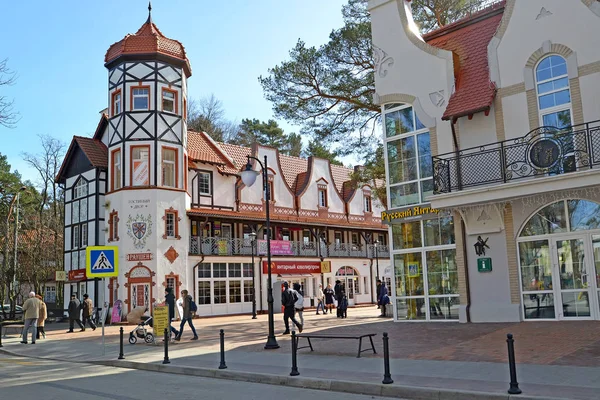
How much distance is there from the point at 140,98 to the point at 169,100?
1.59m

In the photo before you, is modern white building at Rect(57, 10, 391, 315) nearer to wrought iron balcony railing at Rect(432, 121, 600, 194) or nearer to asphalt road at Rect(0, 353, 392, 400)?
wrought iron balcony railing at Rect(432, 121, 600, 194)

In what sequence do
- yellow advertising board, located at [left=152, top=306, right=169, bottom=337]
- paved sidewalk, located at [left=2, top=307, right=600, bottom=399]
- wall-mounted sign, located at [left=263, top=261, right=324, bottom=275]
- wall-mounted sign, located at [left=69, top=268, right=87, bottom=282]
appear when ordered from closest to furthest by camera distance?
paved sidewalk, located at [left=2, top=307, right=600, bottom=399] < yellow advertising board, located at [left=152, top=306, right=169, bottom=337] < wall-mounted sign, located at [left=69, top=268, right=87, bottom=282] < wall-mounted sign, located at [left=263, top=261, right=324, bottom=275]

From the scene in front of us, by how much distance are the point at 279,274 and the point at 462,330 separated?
22.0 meters

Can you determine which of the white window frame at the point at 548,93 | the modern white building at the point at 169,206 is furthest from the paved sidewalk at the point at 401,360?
the modern white building at the point at 169,206

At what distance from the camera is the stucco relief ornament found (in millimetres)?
20172

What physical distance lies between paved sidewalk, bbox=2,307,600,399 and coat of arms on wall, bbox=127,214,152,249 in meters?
11.0

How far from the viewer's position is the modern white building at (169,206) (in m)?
30.7

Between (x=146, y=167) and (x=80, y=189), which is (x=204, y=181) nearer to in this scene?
(x=146, y=167)

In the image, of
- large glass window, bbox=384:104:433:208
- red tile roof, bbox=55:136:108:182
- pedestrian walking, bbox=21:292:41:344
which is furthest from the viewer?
red tile roof, bbox=55:136:108:182

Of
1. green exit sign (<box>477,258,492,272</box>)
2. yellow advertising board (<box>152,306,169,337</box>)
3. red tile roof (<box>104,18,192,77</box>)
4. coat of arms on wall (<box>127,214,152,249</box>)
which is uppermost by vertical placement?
red tile roof (<box>104,18,192,77</box>)

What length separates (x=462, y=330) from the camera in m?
15.6

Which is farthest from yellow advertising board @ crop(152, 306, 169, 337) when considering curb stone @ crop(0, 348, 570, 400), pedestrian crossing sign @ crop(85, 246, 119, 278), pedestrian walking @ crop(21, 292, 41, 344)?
pedestrian walking @ crop(21, 292, 41, 344)

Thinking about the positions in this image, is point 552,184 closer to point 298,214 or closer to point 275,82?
point 275,82

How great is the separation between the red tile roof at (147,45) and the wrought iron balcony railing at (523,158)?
774 inches
